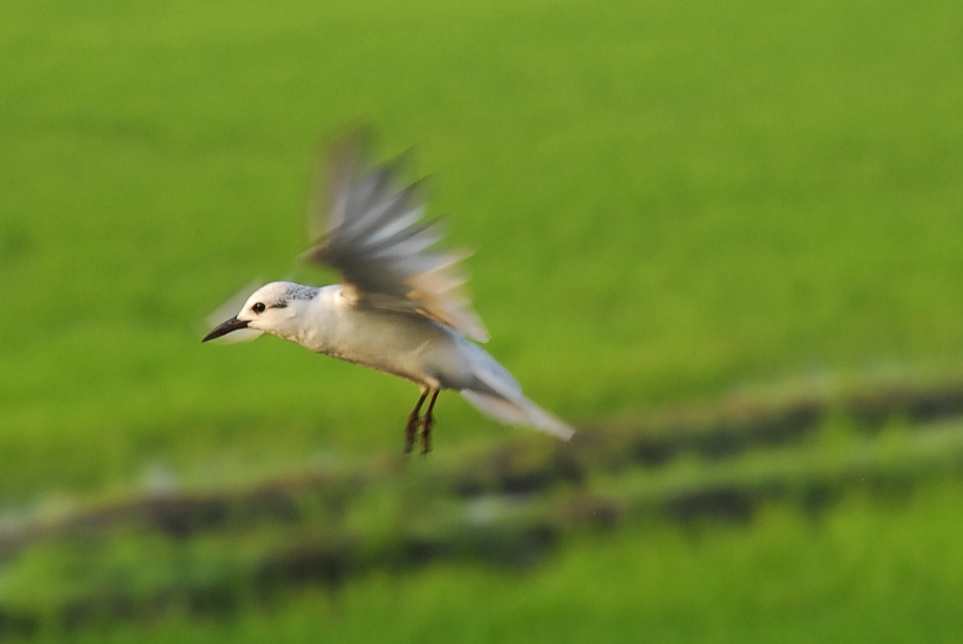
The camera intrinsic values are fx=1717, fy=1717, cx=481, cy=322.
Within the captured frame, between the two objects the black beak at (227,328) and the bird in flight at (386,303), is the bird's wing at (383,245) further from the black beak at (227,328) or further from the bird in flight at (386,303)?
the black beak at (227,328)

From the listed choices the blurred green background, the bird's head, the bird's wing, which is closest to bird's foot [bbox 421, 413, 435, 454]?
the bird's wing

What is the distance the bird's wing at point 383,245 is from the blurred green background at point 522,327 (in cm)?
386

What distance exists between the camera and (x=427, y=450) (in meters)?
2.17

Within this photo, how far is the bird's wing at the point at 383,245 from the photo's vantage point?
197 centimetres

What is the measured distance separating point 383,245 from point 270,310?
193mm

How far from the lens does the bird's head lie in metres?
2.15

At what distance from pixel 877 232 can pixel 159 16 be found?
675cm

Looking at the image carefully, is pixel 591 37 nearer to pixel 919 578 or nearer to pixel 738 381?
pixel 738 381

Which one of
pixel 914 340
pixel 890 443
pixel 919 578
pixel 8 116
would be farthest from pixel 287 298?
pixel 8 116

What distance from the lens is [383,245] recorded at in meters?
2.06

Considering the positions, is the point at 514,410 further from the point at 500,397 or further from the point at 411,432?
the point at 411,432

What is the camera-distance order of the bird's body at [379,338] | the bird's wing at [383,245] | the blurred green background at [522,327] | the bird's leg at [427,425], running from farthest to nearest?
the blurred green background at [522,327] < the bird's leg at [427,425] < the bird's body at [379,338] < the bird's wing at [383,245]

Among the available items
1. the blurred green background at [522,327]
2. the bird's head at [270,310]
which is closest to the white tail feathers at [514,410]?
the bird's head at [270,310]

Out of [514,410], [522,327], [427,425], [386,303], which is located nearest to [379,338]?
[386,303]
